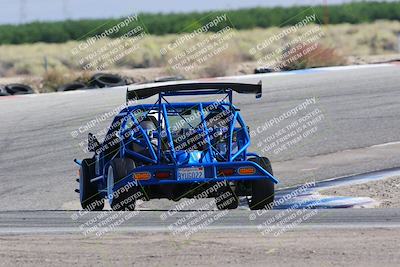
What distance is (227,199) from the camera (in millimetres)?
12328

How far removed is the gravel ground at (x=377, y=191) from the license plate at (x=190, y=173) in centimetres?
250

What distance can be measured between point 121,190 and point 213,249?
135 inches

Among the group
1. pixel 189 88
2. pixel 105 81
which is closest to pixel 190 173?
pixel 189 88

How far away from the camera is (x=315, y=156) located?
17.7 metres

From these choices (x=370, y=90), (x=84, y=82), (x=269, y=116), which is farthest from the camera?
(x=84, y=82)

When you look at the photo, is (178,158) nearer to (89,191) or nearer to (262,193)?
(262,193)

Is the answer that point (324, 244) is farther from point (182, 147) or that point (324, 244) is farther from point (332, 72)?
point (332, 72)

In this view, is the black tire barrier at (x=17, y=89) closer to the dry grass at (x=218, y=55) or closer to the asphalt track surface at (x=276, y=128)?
the asphalt track surface at (x=276, y=128)

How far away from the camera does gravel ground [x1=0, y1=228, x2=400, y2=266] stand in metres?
8.04

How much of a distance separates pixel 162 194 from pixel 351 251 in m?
4.08

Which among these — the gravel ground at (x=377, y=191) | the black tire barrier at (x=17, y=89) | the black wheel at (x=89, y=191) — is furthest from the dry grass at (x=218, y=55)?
the black wheel at (x=89, y=191)

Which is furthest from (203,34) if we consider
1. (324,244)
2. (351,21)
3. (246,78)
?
(324,244)

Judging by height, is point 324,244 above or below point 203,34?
below

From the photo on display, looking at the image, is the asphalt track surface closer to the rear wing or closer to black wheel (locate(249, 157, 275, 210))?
the rear wing
